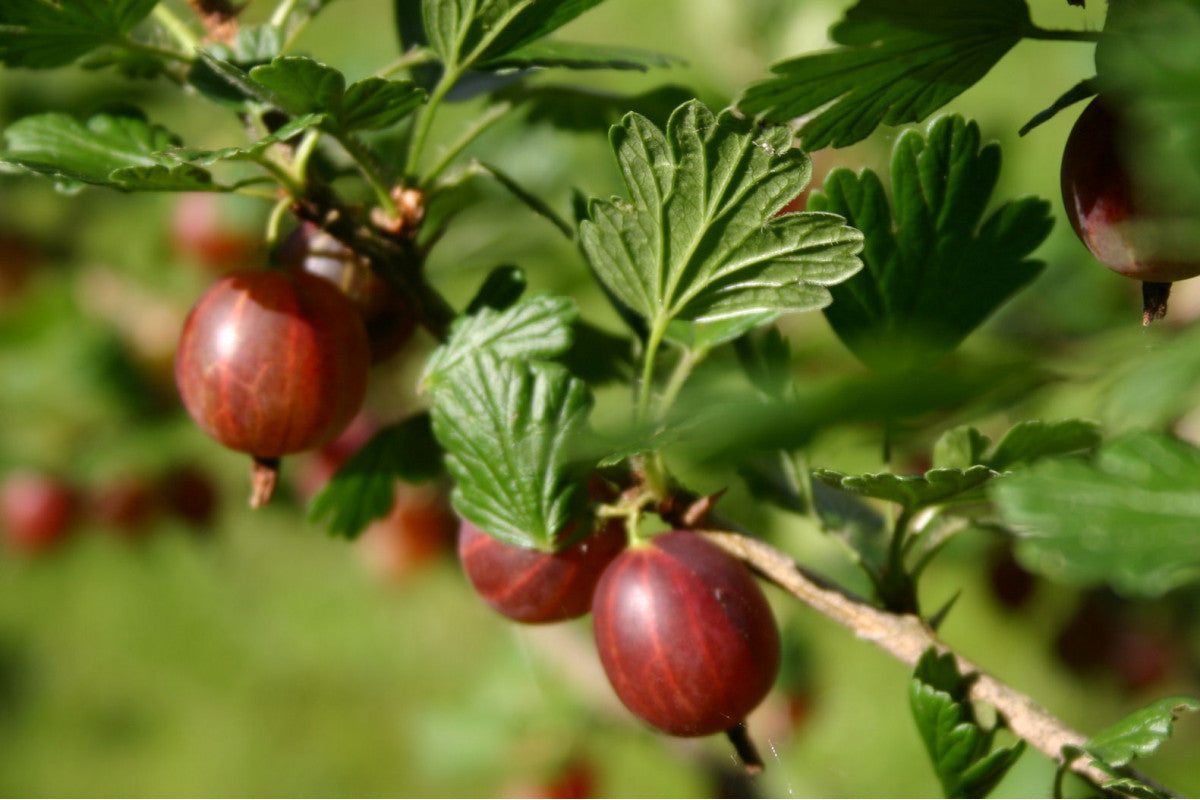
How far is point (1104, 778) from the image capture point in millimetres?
524

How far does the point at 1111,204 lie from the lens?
0.44 m

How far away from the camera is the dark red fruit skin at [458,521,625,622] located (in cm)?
60

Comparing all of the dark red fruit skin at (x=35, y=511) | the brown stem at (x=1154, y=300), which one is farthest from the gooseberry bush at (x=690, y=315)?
the dark red fruit skin at (x=35, y=511)

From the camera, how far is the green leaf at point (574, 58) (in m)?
0.57

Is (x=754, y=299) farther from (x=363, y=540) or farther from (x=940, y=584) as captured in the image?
(x=940, y=584)

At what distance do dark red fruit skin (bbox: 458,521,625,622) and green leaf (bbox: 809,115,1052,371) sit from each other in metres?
0.20

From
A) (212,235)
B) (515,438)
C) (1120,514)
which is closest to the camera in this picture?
(1120,514)

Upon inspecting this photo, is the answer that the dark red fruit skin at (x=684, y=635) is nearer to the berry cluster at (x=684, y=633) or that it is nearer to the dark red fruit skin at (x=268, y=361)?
the berry cluster at (x=684, y=633)

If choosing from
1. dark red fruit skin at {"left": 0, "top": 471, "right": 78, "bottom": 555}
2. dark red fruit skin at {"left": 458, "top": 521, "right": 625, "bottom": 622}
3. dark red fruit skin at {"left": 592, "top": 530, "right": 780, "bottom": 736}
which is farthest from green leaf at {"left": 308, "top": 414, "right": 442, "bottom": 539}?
dark red fruit skin at {"left": 0, "top": 471, "right": 78, "bottom": 555}

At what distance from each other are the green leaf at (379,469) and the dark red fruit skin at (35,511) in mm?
1120

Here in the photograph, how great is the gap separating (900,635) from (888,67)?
32 cm

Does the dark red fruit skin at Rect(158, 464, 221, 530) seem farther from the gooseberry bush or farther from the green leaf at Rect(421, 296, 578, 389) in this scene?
the green leaf at Rect(421, 296, 578, 389)

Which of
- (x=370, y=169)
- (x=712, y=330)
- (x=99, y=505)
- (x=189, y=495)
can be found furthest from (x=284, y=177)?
(x=99, y=505)

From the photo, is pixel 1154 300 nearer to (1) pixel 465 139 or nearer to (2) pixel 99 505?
(1) pixel 465 139
